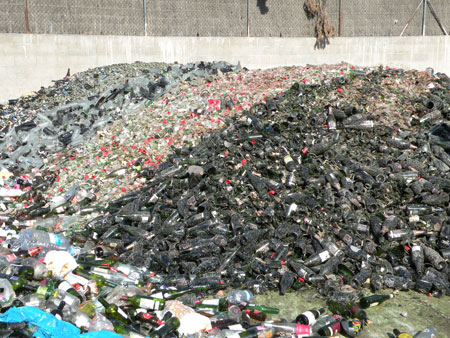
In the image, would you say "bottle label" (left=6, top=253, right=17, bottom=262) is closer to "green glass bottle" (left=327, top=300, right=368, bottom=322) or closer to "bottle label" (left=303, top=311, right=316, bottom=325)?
"bottle label" (left=303, top=311, right=316, bottom=325)

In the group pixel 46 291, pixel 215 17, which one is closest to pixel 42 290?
pixel 46 291

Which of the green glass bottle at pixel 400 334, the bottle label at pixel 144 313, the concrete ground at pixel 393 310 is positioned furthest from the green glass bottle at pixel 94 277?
the green glass bottle at pixel 400 334

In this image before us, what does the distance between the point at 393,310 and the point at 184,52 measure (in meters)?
13.1

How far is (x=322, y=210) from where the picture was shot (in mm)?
6035

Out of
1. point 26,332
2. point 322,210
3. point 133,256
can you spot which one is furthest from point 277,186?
point 26,332

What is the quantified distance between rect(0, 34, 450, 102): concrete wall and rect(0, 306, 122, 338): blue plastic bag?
39.1 feet

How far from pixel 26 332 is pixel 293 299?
9.47 feet

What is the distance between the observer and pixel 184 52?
52.3 feet

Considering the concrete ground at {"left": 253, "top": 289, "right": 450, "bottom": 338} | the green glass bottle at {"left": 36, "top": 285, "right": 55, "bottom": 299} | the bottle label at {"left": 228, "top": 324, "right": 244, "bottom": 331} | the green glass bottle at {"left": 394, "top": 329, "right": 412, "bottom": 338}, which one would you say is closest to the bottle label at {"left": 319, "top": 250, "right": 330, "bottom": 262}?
the concrete ground at {"left": 253, "top": 289, "right": 450, "bottom": 338}

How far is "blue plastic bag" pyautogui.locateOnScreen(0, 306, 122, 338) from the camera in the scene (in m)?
3.47

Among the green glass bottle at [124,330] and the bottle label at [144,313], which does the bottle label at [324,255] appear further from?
the green glass bottle at [124,330]

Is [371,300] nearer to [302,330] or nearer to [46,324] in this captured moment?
[302,330]

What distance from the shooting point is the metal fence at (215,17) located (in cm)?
1407

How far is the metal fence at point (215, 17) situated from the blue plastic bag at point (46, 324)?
12558 mm
